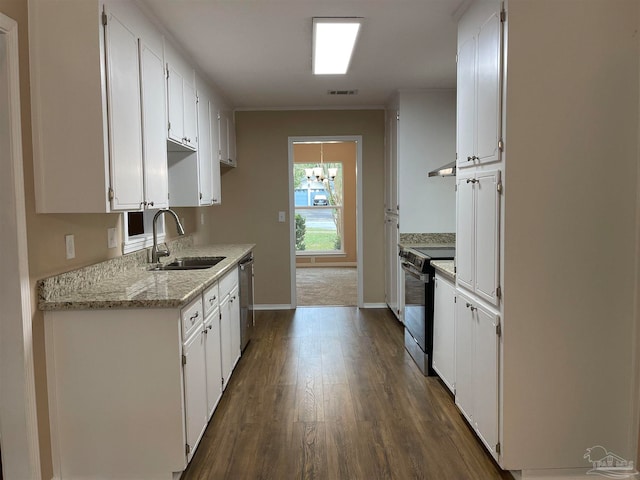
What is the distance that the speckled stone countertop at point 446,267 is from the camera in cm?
335

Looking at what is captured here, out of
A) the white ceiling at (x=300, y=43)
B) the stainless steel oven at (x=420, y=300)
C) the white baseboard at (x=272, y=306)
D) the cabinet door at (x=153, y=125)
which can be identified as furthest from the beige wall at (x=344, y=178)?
the cabinet door at (x=153, y=125)

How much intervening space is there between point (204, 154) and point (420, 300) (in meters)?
2.21

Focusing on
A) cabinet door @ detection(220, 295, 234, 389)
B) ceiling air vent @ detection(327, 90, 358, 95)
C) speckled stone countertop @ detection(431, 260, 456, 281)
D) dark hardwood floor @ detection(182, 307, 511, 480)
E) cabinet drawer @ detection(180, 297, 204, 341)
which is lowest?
dark hardwood floor @ detection(182, 307, 511, 480)

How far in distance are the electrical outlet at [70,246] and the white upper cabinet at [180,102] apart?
3.42 feet

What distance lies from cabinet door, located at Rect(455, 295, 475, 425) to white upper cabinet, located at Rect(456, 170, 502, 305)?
15 centimetres

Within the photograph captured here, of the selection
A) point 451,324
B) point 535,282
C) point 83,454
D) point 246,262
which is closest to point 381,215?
point 246,262

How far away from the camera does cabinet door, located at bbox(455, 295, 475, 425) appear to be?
2.90 meters

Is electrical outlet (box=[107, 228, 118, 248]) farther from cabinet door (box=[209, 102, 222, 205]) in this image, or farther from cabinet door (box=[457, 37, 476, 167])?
cabinet door (box=[457, 37, 476, 167])

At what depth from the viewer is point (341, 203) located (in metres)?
10.3

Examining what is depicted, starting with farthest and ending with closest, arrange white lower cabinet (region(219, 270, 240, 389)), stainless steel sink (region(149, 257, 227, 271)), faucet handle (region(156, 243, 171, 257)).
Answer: stainless steel sink (region(149, 257, 227, 271)), faucet handle (region(156, 243, 171, 257)), white lower cabinet (region(219, 270, 240, 389))

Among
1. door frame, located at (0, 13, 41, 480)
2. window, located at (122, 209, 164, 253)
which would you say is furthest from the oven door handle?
door frame, located at (0, 13, 41, 480)

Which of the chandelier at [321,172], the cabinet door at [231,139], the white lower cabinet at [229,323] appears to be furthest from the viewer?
the chandelier at [321,172]

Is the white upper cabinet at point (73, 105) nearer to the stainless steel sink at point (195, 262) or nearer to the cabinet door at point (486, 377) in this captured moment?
the stainless steel sink at point (195, 262)

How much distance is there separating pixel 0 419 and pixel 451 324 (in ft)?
8.25
